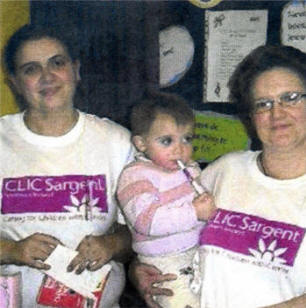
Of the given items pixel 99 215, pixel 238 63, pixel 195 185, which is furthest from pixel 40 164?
pixel 238 63

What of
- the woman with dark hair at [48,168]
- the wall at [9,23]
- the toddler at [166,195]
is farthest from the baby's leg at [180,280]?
the wall at [9,23]

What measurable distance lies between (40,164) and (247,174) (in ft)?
1.12

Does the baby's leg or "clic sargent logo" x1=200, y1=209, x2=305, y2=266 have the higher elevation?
"clic sargent logo" x1=200, y1=209, x2=305, y2=266

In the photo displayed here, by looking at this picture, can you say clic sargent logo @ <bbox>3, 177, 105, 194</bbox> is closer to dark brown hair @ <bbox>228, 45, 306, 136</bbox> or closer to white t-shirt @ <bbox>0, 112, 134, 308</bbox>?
white t-shirt @ <bbox>0, 112, 134, 308</bbox>

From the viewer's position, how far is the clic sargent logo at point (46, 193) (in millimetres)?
900

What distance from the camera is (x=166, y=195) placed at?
0.88 metres

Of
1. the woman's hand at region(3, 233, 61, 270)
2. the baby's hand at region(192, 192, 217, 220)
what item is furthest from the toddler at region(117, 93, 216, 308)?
the woman's hand at region(3, 233, 61, 270)

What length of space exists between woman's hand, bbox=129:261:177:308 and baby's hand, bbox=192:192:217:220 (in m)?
0.11

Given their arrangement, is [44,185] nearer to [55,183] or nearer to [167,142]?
[55,183]

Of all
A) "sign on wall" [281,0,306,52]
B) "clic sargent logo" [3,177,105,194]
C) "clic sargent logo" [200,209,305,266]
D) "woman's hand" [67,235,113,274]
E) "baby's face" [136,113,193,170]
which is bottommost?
"woman's hand" [67,235,113,274]

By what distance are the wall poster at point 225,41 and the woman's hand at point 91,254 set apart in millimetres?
305

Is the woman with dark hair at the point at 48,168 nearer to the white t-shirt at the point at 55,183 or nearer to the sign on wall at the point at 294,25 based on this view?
the white t-shirt at the point at 55,183

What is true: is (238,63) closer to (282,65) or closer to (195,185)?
(282,65)

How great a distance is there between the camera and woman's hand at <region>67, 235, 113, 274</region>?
0.91m
